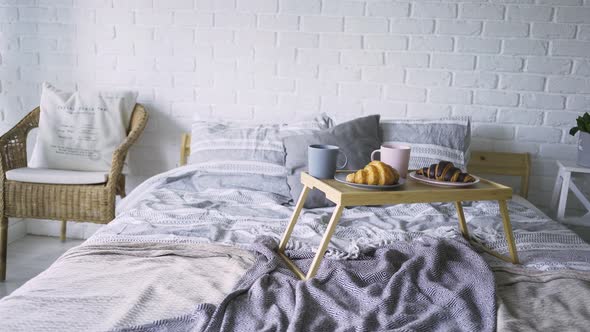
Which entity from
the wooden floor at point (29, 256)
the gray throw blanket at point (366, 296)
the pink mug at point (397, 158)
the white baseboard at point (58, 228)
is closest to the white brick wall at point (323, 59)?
the white baseboard at point (58, 228)

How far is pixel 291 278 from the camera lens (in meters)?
1.32

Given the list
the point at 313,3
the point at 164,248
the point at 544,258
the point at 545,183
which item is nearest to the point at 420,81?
the point at 313,3

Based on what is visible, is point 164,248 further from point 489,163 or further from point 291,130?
point 489,163

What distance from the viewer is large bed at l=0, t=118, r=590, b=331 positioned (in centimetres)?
111

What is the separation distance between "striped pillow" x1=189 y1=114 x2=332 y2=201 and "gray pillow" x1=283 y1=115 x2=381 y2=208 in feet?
0.32

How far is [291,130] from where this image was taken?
2.41m

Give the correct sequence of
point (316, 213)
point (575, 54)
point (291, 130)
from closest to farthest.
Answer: point (316, 213) < point (291, 130) < point (575, 54)

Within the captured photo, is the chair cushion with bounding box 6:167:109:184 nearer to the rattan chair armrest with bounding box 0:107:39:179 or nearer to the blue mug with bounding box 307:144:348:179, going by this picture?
the rattan chair armrest with bounding box 0:107:39:179

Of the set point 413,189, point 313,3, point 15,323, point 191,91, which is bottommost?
point 15,323

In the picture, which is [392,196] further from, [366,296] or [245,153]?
[245,153]

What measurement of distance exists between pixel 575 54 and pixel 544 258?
1469mm

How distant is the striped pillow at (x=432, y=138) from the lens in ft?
7.59

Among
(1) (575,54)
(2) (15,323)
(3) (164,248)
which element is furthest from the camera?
(1) (575,54)

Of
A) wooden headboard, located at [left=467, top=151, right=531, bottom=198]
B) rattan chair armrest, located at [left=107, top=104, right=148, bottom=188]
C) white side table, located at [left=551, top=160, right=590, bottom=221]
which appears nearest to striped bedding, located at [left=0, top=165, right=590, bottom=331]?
rattan chair armrest, located at [left=107, top=104, right=148, bottom=188]
